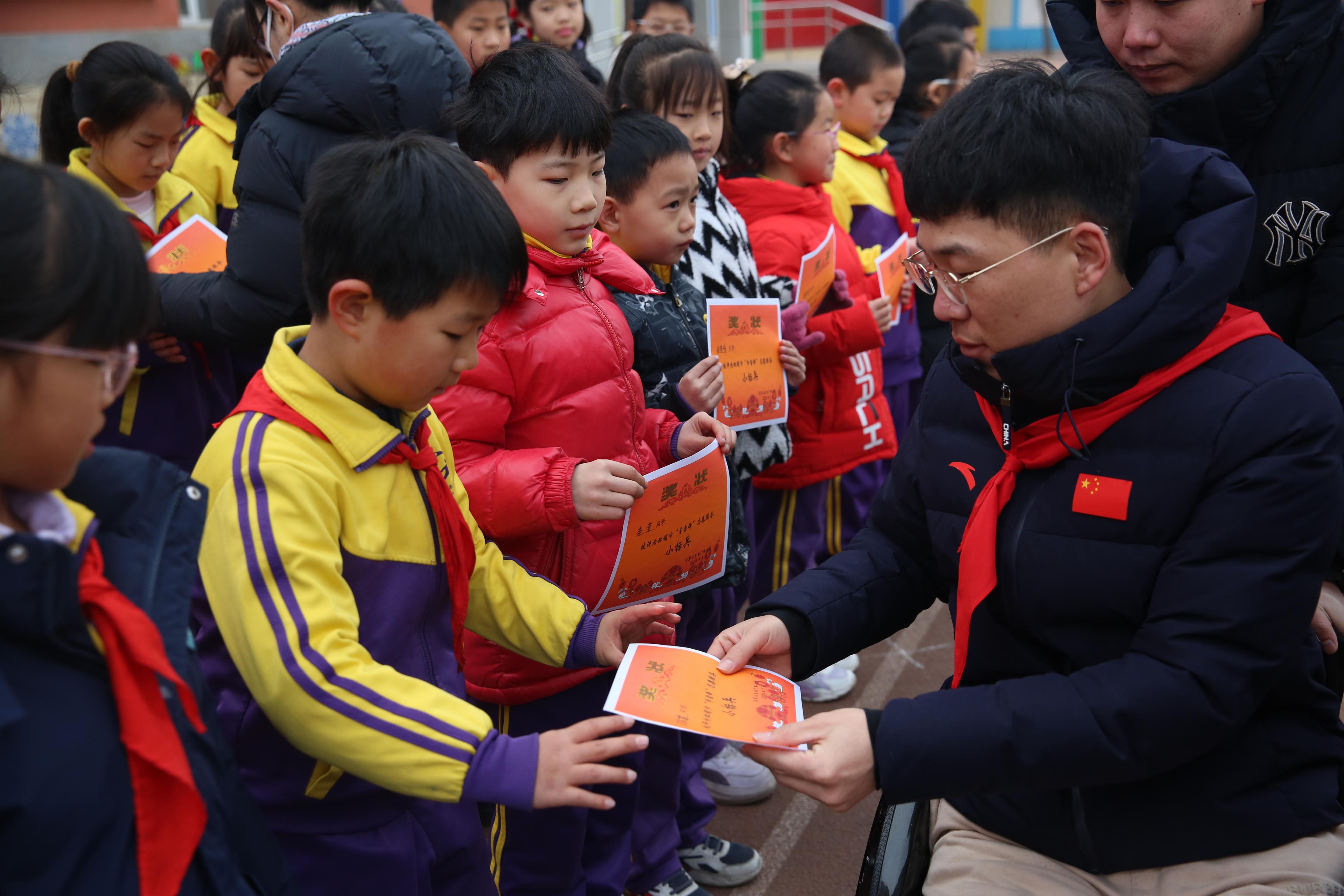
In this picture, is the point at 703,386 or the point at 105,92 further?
the point at 105,92

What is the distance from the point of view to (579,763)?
159cm

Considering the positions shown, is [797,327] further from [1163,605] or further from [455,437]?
[1163,605]

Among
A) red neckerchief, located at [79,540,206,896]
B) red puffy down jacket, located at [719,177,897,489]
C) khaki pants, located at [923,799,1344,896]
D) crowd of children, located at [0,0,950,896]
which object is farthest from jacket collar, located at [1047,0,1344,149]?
red neckerchief, located at [79,540,206,896]

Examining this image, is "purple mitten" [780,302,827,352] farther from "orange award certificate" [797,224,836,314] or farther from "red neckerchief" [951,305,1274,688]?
"red neckerchief" [951,305,1274,688]

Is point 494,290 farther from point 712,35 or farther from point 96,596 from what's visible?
point 712,35

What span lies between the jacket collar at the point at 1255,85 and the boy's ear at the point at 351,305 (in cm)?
165

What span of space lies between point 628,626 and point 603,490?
282 millimetres

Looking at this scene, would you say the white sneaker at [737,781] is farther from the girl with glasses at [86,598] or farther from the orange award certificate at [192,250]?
the girl with glasses at [86,598]

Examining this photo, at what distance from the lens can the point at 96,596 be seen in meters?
1.29

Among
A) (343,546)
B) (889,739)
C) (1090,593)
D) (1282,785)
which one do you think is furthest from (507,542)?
(1282,785)

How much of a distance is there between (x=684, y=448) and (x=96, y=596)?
5.38 feet

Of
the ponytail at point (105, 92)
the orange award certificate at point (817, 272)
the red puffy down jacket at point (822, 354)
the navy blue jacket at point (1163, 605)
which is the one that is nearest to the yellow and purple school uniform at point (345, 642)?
the navy blue jacket at point (1163, 605)

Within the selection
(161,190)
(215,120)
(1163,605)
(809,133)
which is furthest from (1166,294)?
(215,120)

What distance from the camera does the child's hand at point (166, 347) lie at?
3221 millimetres
